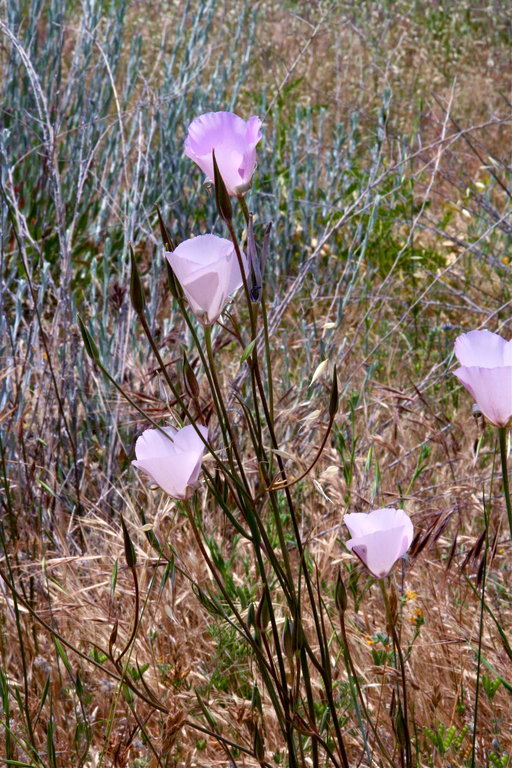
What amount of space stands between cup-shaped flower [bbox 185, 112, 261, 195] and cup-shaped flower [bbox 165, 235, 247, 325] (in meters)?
0.10

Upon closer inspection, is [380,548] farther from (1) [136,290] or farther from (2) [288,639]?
(1) [136,290]

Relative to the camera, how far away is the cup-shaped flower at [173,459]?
0.92m

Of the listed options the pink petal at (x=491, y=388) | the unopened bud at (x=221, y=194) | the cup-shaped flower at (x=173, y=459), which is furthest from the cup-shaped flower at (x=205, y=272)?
the pink petal at (x=491, y=388)

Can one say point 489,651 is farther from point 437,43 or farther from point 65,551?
point 437,43

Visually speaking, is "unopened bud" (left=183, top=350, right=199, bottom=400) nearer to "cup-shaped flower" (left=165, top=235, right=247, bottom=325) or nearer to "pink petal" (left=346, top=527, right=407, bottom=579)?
"cup-shaped flower" (left=165, top=235, right=247, bottom=325)

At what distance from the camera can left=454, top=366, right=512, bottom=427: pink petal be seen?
89 centimetres

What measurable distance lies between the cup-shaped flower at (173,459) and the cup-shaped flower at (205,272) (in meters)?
0.14

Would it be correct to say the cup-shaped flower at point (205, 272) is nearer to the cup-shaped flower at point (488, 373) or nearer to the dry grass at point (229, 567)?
the dry grass at point (229, 567)

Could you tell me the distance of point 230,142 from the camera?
37.4 inches

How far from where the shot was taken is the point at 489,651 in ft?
4.66

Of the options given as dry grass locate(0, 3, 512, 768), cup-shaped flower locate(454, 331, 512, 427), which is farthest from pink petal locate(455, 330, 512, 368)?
dry grass locate(0, 3, 512, 768)

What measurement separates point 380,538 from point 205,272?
0.34 metres

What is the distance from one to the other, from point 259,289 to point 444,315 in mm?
2536

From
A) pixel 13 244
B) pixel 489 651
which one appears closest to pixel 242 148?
pixel 489 651
